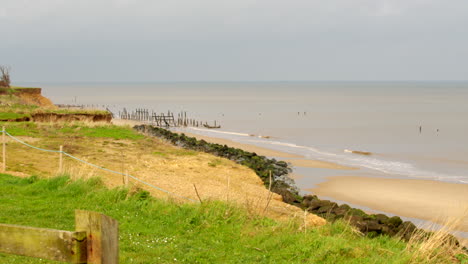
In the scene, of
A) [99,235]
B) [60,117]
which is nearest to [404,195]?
[99,235]

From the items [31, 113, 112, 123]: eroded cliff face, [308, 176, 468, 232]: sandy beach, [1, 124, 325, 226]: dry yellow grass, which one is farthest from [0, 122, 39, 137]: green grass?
[308, 176, 468, 232]: sandy beach

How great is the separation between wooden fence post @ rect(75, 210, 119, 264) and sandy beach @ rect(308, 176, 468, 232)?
1498 cm

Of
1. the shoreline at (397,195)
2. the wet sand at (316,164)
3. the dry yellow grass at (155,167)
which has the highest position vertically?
the dry yellow grass at (155,167)

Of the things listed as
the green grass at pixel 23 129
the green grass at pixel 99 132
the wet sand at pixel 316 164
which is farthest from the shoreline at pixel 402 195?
the green grass at pixel 23 129

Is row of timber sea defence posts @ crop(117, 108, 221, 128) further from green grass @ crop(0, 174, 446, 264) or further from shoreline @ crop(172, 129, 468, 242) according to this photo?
green grass @ crop(0, 174, 446, 264)

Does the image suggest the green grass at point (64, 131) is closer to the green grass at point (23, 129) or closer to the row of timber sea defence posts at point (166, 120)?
the green grass at point (23, 129)

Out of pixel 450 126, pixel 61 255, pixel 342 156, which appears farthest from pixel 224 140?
pixel 61 255

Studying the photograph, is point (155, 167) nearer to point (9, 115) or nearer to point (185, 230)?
point (185, 230)

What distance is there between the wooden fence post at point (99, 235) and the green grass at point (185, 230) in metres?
4.28

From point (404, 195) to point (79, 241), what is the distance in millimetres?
20006

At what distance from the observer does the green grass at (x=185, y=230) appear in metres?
7.77

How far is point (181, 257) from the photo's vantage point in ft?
25.0

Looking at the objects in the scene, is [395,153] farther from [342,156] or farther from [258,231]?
[258,231]

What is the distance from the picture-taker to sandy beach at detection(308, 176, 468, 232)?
1809cm
